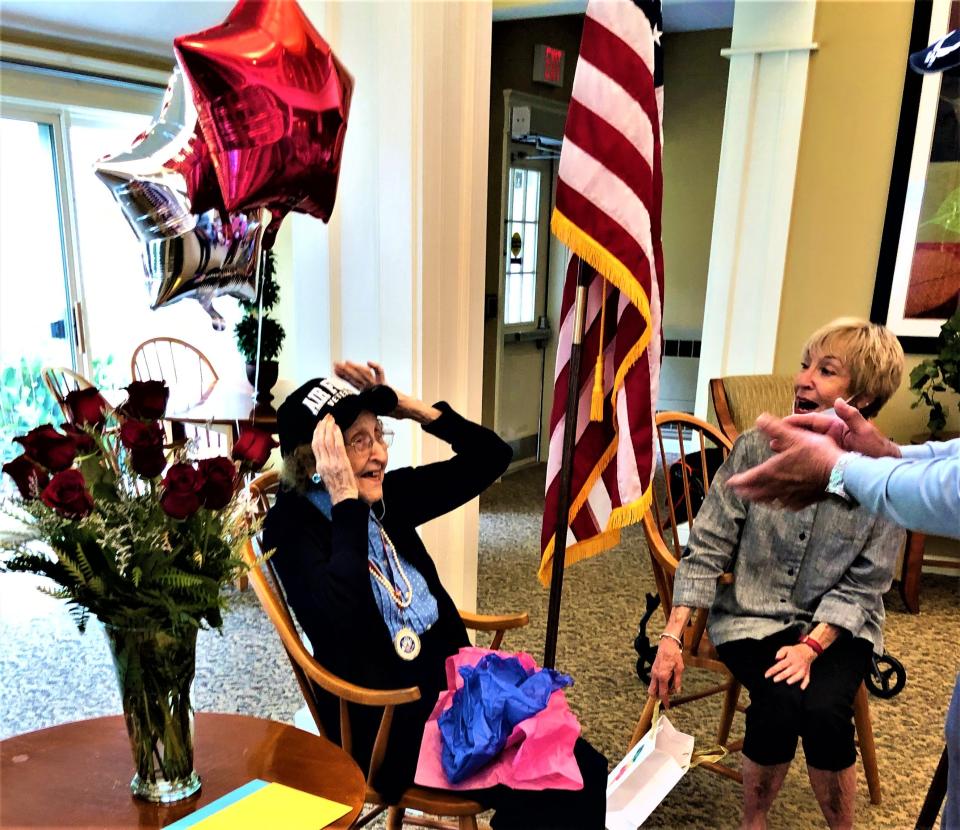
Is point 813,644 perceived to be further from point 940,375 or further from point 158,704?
point 940,375

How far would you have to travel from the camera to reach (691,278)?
18.7 feet

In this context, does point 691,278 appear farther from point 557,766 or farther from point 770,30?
point 557,766

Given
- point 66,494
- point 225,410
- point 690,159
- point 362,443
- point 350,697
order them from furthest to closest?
point 690,159 → point 225,410 → point 362,443 → point 350,697 → point 66,494

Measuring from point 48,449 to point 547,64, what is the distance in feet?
14.4

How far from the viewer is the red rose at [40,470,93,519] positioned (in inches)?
36.5

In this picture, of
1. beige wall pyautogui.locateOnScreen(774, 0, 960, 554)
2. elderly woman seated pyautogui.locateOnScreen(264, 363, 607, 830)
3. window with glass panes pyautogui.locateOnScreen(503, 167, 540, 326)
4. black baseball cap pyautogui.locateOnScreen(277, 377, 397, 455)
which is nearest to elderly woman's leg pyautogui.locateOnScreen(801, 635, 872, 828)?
elderly woman seated pyautogui.locateOnScreen(264, 363, 607, 830)

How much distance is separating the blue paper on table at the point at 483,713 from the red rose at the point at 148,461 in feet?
2.49

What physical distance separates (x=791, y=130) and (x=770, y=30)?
1.48 feet

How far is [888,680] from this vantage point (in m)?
2.64

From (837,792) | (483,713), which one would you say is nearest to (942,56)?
(837,792)

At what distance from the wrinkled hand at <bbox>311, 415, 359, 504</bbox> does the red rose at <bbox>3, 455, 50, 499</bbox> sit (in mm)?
543

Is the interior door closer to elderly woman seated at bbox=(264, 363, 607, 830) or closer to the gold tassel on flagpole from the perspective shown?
the gold tassel on flagpole

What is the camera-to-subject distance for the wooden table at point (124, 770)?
1.06 m

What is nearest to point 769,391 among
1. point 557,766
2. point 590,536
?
point 590,536
